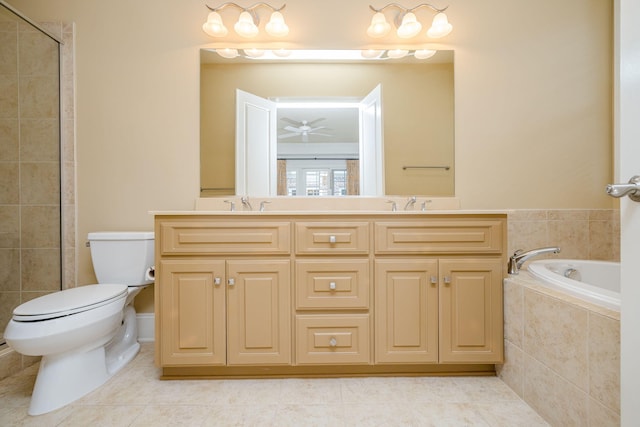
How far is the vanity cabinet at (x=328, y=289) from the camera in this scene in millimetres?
1466

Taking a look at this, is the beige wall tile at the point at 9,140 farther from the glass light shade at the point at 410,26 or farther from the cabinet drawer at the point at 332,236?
the glass light shade at the point at 410,26

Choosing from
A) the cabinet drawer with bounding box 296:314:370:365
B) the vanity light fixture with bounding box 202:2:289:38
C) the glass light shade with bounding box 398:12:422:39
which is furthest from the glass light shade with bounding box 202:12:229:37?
the cabinet drawer with bounding box 296:314:370:365

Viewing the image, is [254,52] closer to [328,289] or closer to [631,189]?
[328,289]

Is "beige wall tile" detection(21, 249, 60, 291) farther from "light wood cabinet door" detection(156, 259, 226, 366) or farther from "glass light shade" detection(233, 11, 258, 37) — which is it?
"glass light shade" detection(233, 11, 258, 37)

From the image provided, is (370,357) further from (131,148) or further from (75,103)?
(75,103)

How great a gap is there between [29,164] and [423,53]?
2580mm

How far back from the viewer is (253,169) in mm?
1994

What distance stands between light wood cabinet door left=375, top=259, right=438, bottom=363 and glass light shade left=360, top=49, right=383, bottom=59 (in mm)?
1353

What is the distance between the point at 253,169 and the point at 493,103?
5.35 feet

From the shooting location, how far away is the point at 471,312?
4.90ft

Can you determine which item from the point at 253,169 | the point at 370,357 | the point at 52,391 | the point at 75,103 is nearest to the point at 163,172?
the point at 253,169

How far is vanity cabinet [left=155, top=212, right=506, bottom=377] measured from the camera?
4.81 ft

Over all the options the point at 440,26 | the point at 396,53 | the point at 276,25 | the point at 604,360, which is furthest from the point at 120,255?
the point at 440,26

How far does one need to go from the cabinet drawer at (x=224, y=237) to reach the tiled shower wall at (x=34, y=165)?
1.00 metres
